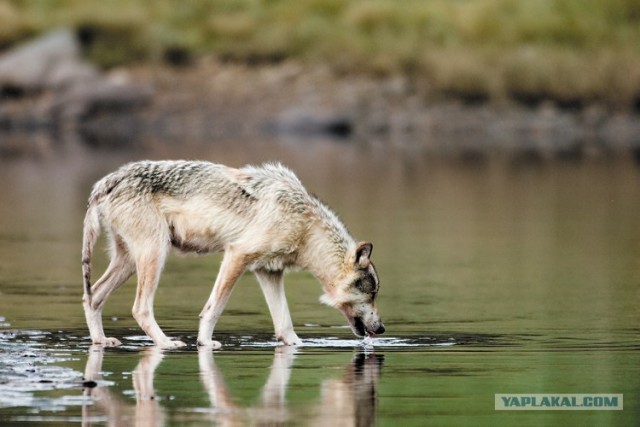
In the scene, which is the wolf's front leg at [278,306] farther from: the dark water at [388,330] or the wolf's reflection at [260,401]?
the wolf's reflection at [260,401]

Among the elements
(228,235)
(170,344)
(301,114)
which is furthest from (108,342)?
(301,114)

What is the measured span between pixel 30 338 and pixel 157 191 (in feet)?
5.03

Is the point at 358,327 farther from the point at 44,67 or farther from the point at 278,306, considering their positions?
the point at 44,67

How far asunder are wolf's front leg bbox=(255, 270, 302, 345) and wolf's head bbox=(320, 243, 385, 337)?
42 centimetres

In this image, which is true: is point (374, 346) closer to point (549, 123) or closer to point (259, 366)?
point (259, 366)

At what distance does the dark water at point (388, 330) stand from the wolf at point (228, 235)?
316 millimetres

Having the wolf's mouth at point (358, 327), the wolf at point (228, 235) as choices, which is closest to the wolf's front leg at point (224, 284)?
the wolf at point (228, 235)

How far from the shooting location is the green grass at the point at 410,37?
168 ft

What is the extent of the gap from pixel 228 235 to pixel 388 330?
5.52 feet

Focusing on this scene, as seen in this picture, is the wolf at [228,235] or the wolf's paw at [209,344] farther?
the wolf at [228,235]

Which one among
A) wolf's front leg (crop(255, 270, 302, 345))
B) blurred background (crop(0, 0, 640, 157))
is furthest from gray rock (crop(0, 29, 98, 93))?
wolf's front leg (crop(255, 270, 302, 345))

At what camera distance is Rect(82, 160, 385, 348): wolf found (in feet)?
44.4

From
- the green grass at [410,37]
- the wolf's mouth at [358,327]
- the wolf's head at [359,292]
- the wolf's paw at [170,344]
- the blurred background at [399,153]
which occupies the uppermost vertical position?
the green grass at [410,37]

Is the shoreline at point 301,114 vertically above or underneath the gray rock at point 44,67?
underneath
